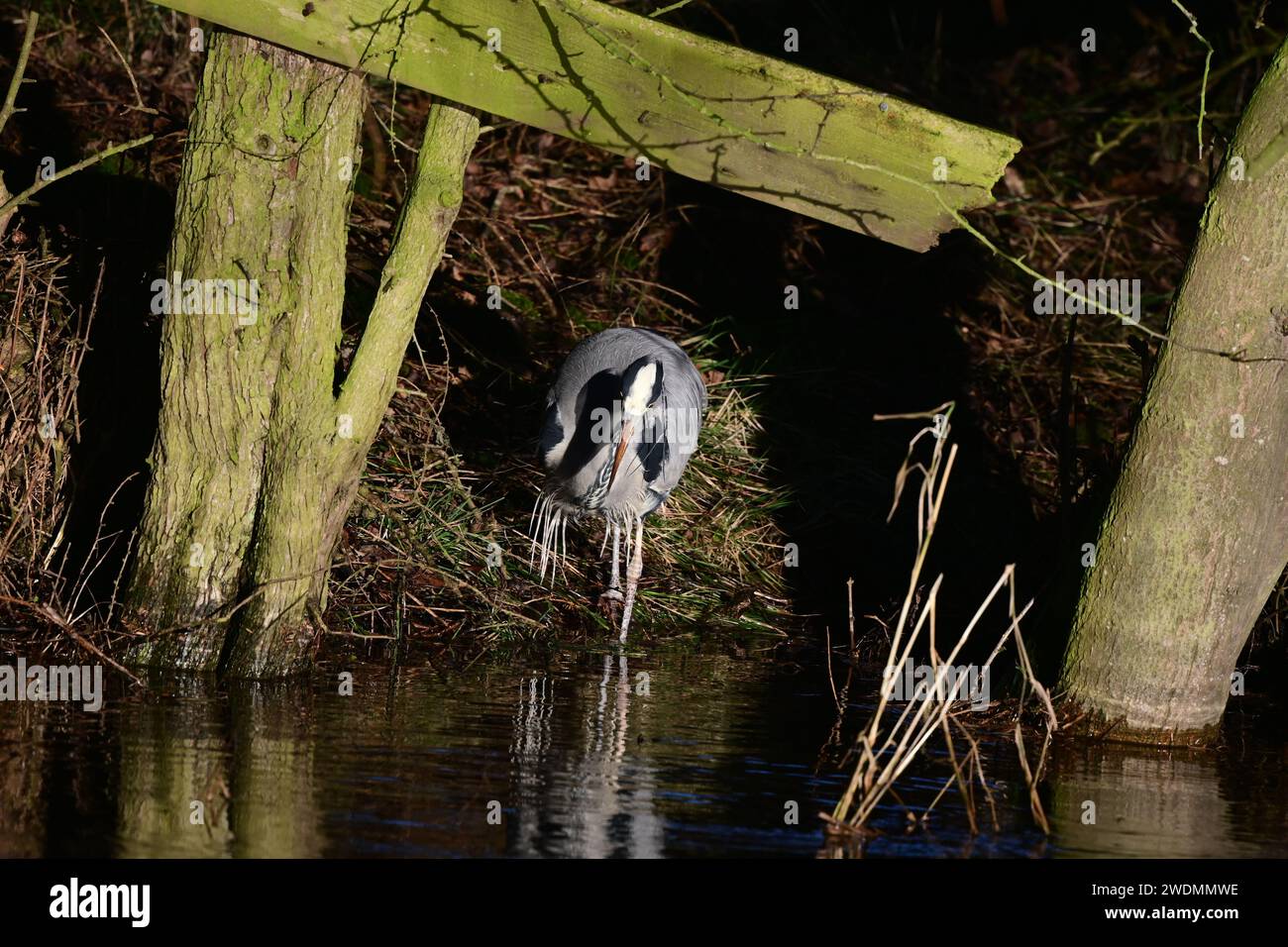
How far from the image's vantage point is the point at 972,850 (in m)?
4.04

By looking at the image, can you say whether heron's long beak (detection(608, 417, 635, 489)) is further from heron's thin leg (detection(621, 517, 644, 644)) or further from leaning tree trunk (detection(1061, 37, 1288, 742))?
leaning tree trunk (detection(1061, 37, 1288, 742))

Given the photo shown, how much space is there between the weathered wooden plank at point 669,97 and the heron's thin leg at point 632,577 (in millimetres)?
2369

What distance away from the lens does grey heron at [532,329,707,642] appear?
23.4 feet

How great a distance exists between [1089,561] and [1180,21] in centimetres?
795

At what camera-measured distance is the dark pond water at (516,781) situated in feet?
12.9

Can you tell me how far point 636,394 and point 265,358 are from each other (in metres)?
1.99

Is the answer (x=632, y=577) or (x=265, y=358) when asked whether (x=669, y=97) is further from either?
(x=632, y=577)

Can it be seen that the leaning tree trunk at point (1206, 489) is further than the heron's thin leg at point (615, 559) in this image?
No

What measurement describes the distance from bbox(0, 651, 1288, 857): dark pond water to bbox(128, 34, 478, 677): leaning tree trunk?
0.30 meters

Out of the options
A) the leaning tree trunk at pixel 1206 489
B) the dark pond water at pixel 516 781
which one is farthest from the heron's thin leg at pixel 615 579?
the leaning tree trunk at pixel 1206 489

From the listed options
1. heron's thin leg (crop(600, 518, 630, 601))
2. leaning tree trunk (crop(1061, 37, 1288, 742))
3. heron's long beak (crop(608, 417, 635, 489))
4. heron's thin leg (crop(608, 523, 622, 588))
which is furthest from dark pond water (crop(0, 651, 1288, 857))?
heron's thin leg (crop(608, 523, 622, 588))

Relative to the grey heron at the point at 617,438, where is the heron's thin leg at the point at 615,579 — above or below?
below

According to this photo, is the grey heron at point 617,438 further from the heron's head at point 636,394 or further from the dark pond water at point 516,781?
the dark pond water at point 516,781

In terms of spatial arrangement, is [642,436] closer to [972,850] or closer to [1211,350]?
[1211,350]
